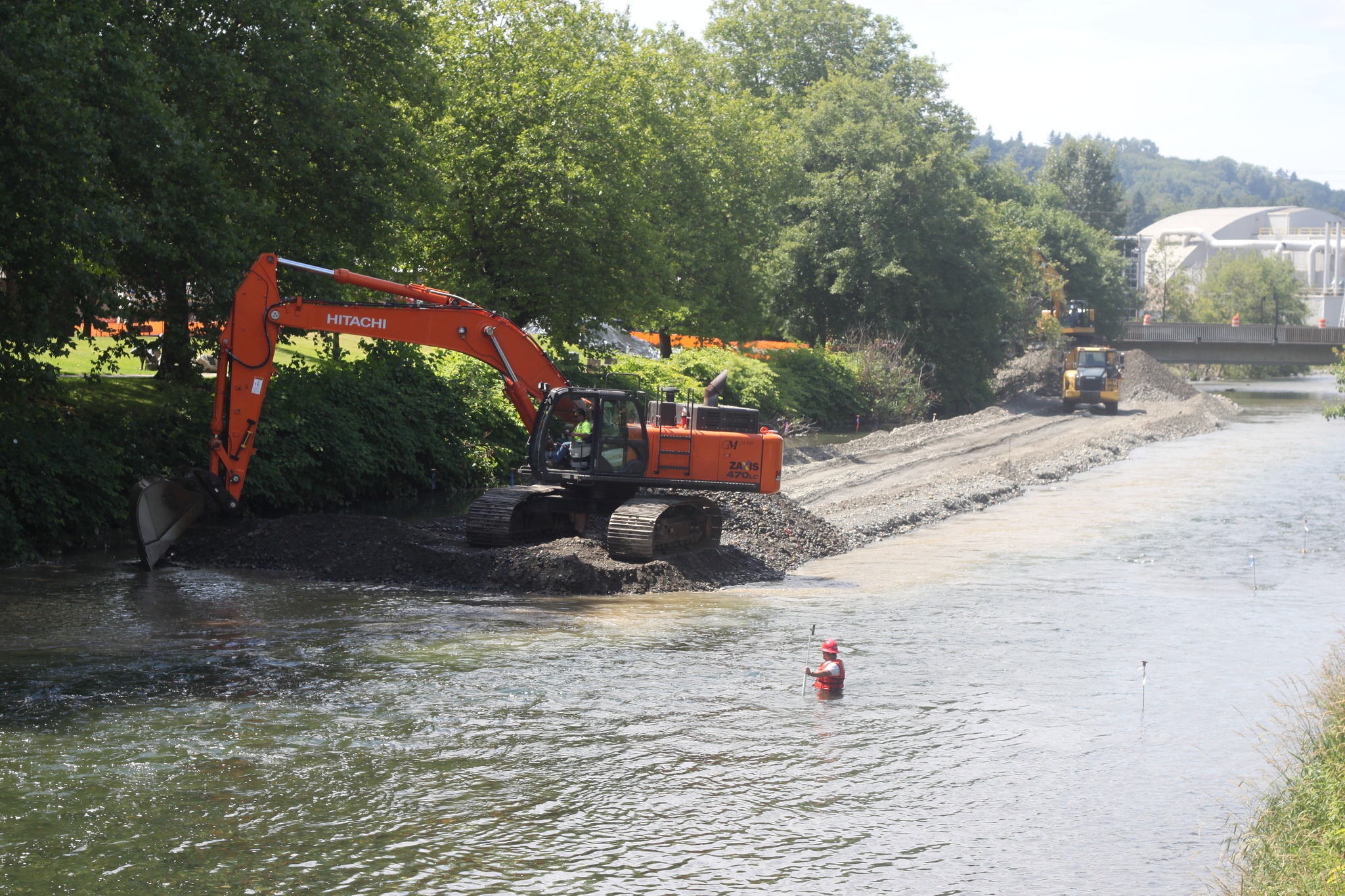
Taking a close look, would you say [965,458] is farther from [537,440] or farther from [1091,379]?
[537,440]

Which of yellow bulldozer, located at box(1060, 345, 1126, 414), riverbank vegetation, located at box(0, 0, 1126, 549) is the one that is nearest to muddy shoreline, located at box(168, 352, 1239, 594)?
riverbank vegetation, located at box(0, 0, 1126, 549)

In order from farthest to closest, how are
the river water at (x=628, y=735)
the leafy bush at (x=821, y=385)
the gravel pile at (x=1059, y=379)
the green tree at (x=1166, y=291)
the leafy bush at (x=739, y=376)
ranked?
1. the green tree at (x=1166, y=291)
2. the gravel pile at (x=1059, y=379)
3. the leafy bush at (x=821, y=385)
4. the leafy bush at (x=739, y=376)
5. the river water at (x=628, y=735)

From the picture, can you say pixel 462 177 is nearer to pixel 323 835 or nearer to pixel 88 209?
pixel 88 209

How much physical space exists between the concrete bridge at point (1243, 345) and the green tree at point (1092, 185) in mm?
36160

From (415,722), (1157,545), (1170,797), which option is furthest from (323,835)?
(1157,545)

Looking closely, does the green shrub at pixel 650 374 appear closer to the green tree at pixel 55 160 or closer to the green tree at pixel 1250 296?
the green tree at pixel 55 160

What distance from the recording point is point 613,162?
1474 inches

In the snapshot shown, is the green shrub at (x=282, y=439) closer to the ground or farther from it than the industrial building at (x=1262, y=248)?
closer to the ground

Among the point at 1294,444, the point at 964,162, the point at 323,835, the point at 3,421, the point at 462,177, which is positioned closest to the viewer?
the point at 323,835

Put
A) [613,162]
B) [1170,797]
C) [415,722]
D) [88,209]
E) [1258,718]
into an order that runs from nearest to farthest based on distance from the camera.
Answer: [1170,797] < [415,722] < [1258,718] < [88,209] < [613,162]

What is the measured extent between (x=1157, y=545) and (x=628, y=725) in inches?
677

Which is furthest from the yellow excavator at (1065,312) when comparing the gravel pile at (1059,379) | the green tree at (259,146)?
the green tree at (259,146)

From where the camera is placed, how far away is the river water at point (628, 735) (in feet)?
31.2

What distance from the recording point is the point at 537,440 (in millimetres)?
19531
